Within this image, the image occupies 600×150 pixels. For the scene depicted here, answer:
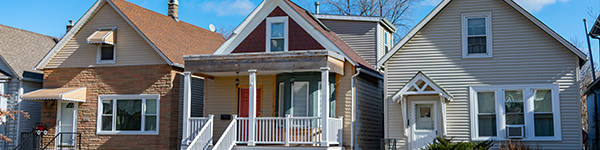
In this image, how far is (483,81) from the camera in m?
16.6

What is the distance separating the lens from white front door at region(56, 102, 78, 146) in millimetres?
20109

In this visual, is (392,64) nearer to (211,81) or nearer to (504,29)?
(504,29)

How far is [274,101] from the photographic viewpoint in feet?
61.7

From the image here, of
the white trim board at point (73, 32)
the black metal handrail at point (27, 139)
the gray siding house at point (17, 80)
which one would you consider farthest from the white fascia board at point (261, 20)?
the gray siding house at point (17, 80)

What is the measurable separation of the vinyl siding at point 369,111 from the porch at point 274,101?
106 cm

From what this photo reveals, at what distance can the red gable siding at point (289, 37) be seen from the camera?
18.6m

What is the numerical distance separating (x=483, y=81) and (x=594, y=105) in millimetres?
4064

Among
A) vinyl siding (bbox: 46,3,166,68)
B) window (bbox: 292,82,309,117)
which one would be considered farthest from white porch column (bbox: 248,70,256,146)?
vinyl siding (bbox: 46,3,166,68)

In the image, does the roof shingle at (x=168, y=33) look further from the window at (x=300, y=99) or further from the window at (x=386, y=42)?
the window at (x=386, y=42)

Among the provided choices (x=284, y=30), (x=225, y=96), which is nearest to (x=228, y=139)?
(x=225, y=96)

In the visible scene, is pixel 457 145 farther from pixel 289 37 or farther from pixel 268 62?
pixel 289 37

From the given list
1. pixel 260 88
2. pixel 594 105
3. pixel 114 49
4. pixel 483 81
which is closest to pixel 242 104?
pixel 260 88

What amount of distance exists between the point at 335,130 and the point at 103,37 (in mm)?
8350

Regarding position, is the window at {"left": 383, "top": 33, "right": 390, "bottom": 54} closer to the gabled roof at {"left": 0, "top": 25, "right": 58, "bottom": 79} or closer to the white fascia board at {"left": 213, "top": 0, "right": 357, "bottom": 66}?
the white fascia board at {"left": 213, "top": 0, "right": 357, "bottom": 66}
